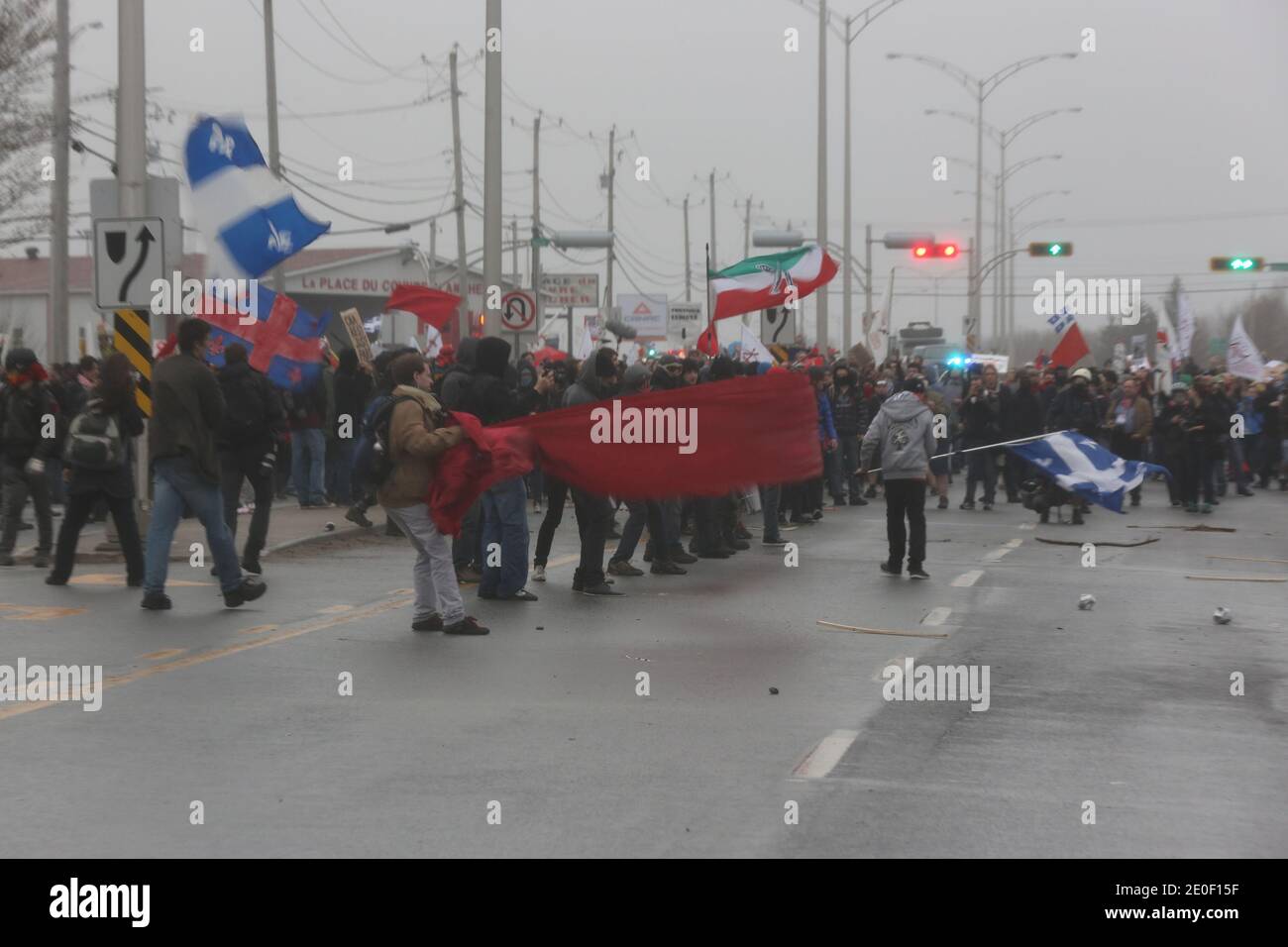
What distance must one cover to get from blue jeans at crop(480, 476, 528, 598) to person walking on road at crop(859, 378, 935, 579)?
12.4 feet

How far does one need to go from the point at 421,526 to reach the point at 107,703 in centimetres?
322

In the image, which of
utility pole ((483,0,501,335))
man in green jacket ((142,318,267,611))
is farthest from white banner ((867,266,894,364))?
man in green jacket ((142,318,267,611))

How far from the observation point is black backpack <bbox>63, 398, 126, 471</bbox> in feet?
47.1

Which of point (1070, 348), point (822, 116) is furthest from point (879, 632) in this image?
point (822, 116)

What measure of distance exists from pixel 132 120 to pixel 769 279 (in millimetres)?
11112

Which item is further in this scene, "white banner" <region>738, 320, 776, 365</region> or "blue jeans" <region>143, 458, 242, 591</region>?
"white banner" <region>738, 320, 776, 365</region>

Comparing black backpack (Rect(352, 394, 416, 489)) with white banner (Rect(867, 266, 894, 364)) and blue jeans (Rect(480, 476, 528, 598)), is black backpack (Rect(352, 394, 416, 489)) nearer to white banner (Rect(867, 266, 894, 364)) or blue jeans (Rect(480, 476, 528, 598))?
blue jeans (Rect(480, 476, 528, 598))

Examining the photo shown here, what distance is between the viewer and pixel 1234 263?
5019 cm

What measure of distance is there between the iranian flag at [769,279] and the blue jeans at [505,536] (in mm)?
10948

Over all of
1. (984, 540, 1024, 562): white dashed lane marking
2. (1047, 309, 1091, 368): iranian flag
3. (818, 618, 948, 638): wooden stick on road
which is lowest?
(984, 540, 1024, 562): white dashed lane marking

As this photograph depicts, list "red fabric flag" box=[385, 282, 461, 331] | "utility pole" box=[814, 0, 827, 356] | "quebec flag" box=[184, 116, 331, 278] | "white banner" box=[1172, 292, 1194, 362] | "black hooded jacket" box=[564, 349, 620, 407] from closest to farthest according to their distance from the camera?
"black hooded jacket" box=[564, 349, 620, 407] < "quebec flag" box=[184, 116, 331, 278] < "red fabric flag" box=[385, 282, 461, 331] < "white banner" box=[1172, 292, 1194, 362] < "utility pole" box=[814, 0, 827, 356]

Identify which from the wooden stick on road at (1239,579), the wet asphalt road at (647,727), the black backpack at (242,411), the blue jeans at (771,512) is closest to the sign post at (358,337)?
the blue jeans at (771,512)
